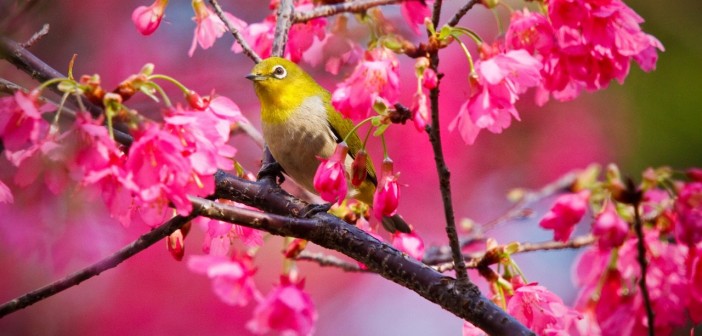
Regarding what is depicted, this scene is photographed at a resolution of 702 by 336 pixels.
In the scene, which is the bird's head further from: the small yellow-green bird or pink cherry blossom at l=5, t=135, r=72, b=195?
pink cherry blossom at l=5, t=135, r=72, b=195

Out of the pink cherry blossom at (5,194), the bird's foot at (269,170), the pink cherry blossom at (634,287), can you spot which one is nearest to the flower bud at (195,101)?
the pink cherry blossom at (5,194)

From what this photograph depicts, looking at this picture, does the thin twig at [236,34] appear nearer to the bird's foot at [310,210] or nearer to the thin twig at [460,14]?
the bird's foot at [310,210]

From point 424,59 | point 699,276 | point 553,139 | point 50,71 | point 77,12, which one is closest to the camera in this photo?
point 424,59

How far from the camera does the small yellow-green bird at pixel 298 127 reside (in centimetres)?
274

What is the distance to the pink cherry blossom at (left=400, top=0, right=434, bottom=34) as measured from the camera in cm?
228

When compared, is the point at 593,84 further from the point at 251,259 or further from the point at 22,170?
the point at 22,170

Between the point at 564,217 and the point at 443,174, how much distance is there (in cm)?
78

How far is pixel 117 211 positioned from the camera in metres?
1.58

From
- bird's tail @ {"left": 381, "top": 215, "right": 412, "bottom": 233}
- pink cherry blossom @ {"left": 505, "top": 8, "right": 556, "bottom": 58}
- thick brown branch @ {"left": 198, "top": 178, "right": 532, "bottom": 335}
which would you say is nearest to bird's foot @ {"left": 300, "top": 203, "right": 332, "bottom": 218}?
thick brown branch @ {"left": 198, "top": 178, "right": 532, "bottom": 335}

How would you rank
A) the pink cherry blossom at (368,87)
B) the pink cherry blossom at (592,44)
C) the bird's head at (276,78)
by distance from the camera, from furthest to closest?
1. the bird's head at (276,78)
2. the pink cherry blossom at (592,44)
3. the pink cherry blossom at (368,87)

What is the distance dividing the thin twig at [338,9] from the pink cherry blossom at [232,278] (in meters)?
0.76

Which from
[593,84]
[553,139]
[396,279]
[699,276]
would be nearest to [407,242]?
[396,279]

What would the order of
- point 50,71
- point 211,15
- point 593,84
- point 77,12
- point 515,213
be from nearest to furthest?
point 50,71
point 593,84
point 211,15
point 515,213
point 77,12

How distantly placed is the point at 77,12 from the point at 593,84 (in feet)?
9.83
